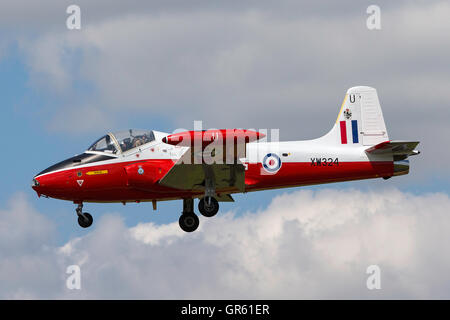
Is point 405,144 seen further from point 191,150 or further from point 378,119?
point 191,150

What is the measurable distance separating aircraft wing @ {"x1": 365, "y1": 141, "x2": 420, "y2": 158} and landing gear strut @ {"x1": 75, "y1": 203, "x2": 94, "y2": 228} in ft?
37.1

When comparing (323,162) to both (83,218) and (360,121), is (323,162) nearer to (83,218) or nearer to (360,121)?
(360,121)

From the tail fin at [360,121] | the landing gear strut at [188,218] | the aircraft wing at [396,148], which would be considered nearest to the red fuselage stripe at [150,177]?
the aircraft wing at [396,148]

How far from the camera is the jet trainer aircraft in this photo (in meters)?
34.6

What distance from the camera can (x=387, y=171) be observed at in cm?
3528

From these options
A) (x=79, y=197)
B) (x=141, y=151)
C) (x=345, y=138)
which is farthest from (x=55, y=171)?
(x=345, y=138)

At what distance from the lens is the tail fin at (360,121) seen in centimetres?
3600

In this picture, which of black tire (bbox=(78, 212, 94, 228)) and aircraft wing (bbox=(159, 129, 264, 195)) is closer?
aircraft wing (bbox=(159, 129, 264, 195))

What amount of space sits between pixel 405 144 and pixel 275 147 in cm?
498

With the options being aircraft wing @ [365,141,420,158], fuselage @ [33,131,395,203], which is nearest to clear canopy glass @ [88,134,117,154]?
fuselage @ [33,131,395,203]

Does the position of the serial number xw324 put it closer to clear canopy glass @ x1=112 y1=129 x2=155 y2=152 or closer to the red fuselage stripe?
the red fuselage stripe
